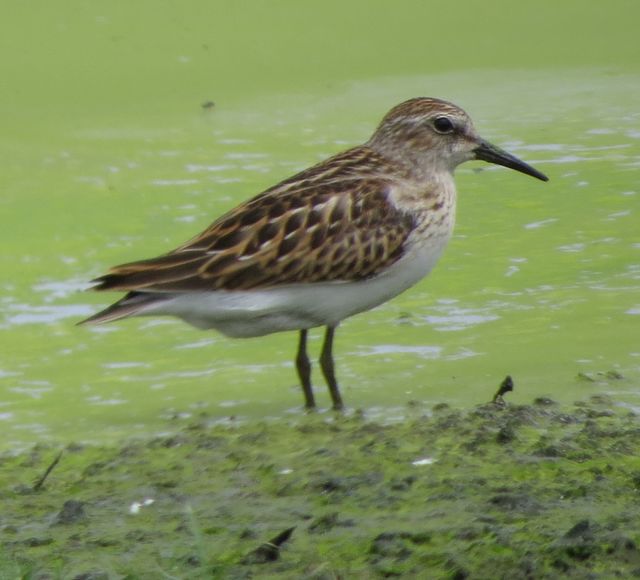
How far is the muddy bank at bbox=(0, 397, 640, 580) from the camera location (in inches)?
129

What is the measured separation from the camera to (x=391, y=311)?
619 centimetres

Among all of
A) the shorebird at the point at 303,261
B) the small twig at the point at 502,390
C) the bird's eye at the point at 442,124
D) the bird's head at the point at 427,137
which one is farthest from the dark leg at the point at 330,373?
the bird's eye at the point at 442,124

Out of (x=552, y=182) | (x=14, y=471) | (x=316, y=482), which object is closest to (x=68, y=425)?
(x=14, y=471)

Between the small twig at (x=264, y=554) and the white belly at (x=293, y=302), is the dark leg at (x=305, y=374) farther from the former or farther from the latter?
the small twig at (x=264, y=554)

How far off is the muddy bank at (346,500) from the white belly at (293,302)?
0.34 m

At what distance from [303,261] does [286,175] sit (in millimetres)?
2963

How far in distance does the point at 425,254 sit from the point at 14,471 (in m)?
1.57

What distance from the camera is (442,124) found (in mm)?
5609

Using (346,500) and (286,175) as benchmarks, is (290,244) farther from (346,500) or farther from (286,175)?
(286,175)

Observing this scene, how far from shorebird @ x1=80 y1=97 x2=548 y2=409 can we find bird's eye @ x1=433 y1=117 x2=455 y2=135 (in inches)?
12.6

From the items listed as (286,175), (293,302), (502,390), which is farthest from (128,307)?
(286,175)

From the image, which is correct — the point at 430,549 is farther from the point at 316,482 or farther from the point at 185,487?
the point at 185,487

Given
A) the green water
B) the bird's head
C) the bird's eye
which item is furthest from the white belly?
the bird's eye

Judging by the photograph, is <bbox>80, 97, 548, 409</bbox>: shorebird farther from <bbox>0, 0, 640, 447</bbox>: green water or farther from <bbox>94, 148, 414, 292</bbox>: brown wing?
<bbox>0, 0, 640, 447</bbox>: green water
